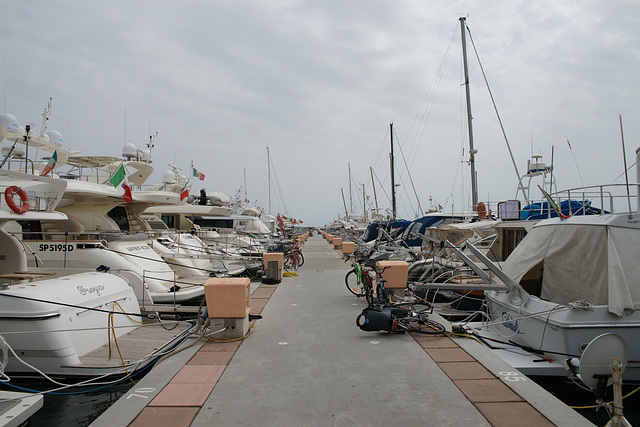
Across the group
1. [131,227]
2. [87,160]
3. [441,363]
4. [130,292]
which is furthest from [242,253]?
[441,363]

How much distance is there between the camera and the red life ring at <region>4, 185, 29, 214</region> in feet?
22.4

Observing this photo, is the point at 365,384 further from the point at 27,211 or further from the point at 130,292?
the point at 27,211

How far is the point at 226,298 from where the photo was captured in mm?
6809

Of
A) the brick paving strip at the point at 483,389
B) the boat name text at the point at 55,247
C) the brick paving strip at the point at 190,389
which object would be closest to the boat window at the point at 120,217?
the boat name text at the point at 55,247

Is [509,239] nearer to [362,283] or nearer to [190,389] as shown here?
[362,283]

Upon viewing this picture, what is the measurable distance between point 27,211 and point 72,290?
1.84 meters

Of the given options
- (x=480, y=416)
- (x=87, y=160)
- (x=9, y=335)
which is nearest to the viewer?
(x=480, y=416)

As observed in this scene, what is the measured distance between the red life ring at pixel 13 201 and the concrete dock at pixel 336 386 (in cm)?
373

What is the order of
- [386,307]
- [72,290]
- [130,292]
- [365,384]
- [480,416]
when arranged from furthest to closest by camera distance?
[130,292] → [386,307] → [72,290] → [365,384] → [480,416]

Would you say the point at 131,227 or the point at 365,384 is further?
the point at 131,227

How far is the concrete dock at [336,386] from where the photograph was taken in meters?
4.17

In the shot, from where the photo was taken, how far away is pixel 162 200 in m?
15.2

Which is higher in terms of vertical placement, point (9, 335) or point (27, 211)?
point (27, 211)

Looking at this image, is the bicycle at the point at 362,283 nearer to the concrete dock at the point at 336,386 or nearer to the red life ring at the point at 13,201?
the concrete dock at the point at 336,386
